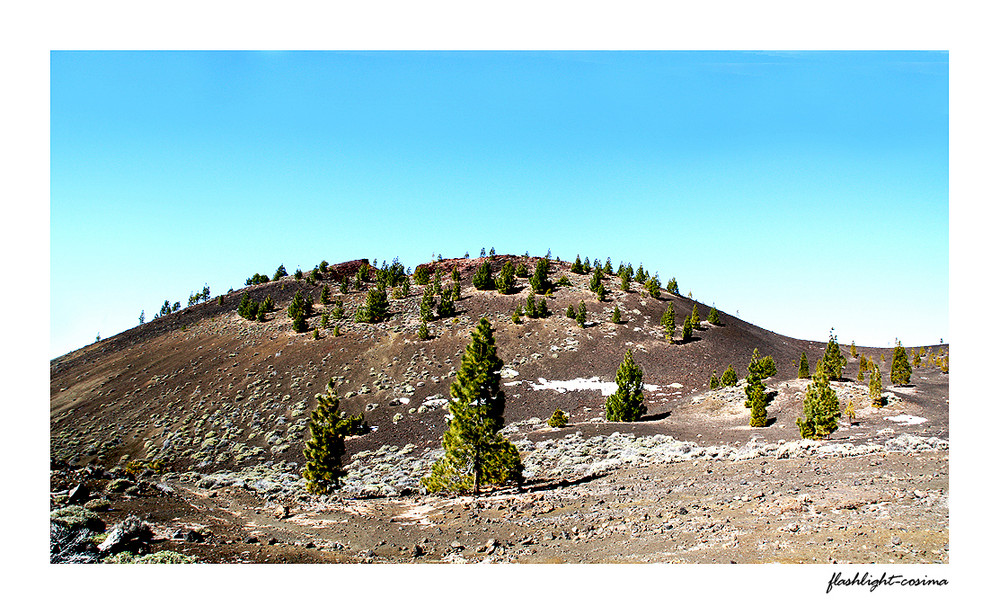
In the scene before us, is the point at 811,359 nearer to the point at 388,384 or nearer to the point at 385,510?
the point at 388,384

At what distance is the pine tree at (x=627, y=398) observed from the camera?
42.0 m

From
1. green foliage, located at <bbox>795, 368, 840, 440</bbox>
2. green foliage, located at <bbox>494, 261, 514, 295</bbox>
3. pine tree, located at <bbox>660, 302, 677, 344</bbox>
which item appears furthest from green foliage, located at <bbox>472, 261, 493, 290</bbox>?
green foliage, located at <bbox>795, 368, 840, 440</bbox>

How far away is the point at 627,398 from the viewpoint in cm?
4238

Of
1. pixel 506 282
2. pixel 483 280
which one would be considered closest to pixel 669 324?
pixel 506 282

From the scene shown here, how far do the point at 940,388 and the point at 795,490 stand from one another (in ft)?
128

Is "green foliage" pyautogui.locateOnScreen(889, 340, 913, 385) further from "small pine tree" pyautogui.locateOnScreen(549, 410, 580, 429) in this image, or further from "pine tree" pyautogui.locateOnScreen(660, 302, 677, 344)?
"small pine tree" pyautogui.locateOnScreen(549, 410, 580, 429)

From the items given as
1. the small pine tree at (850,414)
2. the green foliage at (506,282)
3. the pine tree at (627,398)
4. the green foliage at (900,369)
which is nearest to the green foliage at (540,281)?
the green foliage at (506,282)

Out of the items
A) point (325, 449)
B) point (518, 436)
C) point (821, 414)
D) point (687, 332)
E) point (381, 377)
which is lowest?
point (518, 436)

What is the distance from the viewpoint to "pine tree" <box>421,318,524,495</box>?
1000 inches

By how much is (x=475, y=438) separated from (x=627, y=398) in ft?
67.5

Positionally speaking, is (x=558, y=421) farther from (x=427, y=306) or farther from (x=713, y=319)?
(x=713, y=319)

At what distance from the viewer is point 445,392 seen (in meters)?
52.9

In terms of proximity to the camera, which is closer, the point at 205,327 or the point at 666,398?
the point at 666,398
